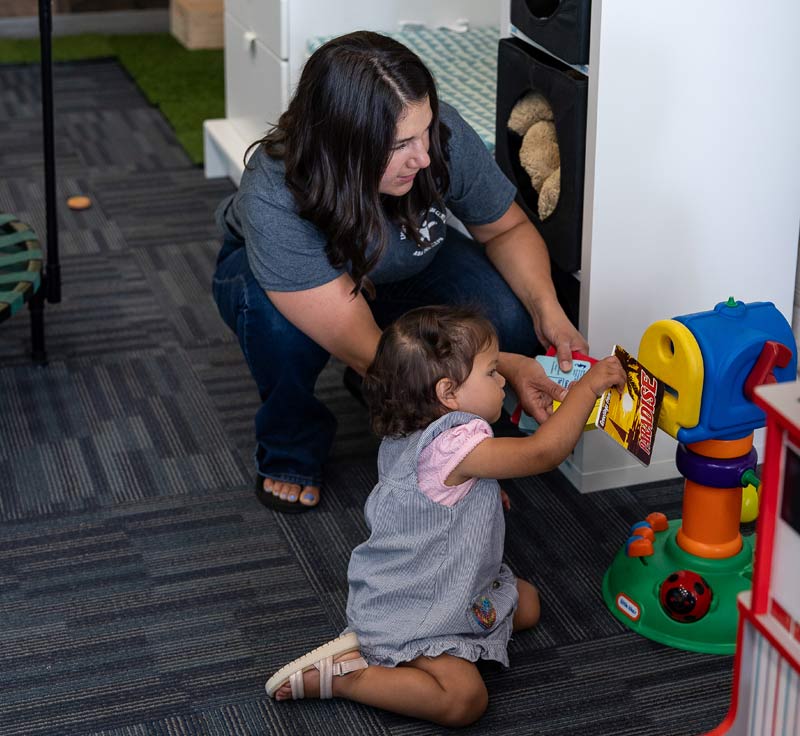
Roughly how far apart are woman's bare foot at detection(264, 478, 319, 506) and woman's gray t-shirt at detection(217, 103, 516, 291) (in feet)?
1.32

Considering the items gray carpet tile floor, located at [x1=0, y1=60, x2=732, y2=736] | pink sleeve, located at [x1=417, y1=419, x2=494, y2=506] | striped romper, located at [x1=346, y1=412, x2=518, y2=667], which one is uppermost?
pink sleeve, located at [x1=417, y1=419, x2=494, y2=506]

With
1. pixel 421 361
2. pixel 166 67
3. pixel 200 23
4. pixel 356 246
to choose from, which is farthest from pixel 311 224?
pixel 200 23

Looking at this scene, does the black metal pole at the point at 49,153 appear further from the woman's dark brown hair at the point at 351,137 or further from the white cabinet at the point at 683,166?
the white cabinet at the point at 683,166

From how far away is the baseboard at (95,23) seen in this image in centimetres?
517

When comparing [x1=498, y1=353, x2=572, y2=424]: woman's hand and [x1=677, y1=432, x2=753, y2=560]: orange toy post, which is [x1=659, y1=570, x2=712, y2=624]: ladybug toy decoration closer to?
[x1=677, y1=432, x2=753, y2=560]: orange toy post

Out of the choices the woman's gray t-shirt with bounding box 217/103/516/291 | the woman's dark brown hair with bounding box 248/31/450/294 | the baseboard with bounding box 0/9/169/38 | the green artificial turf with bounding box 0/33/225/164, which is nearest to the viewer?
the woman's dark brown hair with bounding box 248/31/450/294

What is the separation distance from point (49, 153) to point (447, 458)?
54.9 inches

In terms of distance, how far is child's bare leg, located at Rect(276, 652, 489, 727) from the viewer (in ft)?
5.51

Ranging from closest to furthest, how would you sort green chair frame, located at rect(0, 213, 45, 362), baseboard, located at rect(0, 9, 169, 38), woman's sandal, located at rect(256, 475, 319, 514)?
woman's sandal, located at rect(256, 475, 319, 514)
green chair frame, located at rect(0, 213, 45, 362)
baseboard, located at rect(0, 9, 169, 38)

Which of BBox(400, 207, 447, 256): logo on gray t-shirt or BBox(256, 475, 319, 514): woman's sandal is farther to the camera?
BBox(256, 475, 319, 514): woman's sandal

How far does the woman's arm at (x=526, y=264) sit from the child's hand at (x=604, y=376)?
0.34m

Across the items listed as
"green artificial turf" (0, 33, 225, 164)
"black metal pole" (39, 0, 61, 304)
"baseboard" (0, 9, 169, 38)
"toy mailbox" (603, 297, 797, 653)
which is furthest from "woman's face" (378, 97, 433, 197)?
"baseboard" (0, 9, 169, 38)

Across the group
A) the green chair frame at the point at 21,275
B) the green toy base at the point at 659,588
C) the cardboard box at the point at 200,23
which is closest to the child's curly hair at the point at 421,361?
the green toy base at the point at 659,588

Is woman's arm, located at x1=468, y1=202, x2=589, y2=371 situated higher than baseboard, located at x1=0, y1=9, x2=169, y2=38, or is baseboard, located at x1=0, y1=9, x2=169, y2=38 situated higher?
baseboard, located at x1=0, y1=9, x2=169, y2=38
